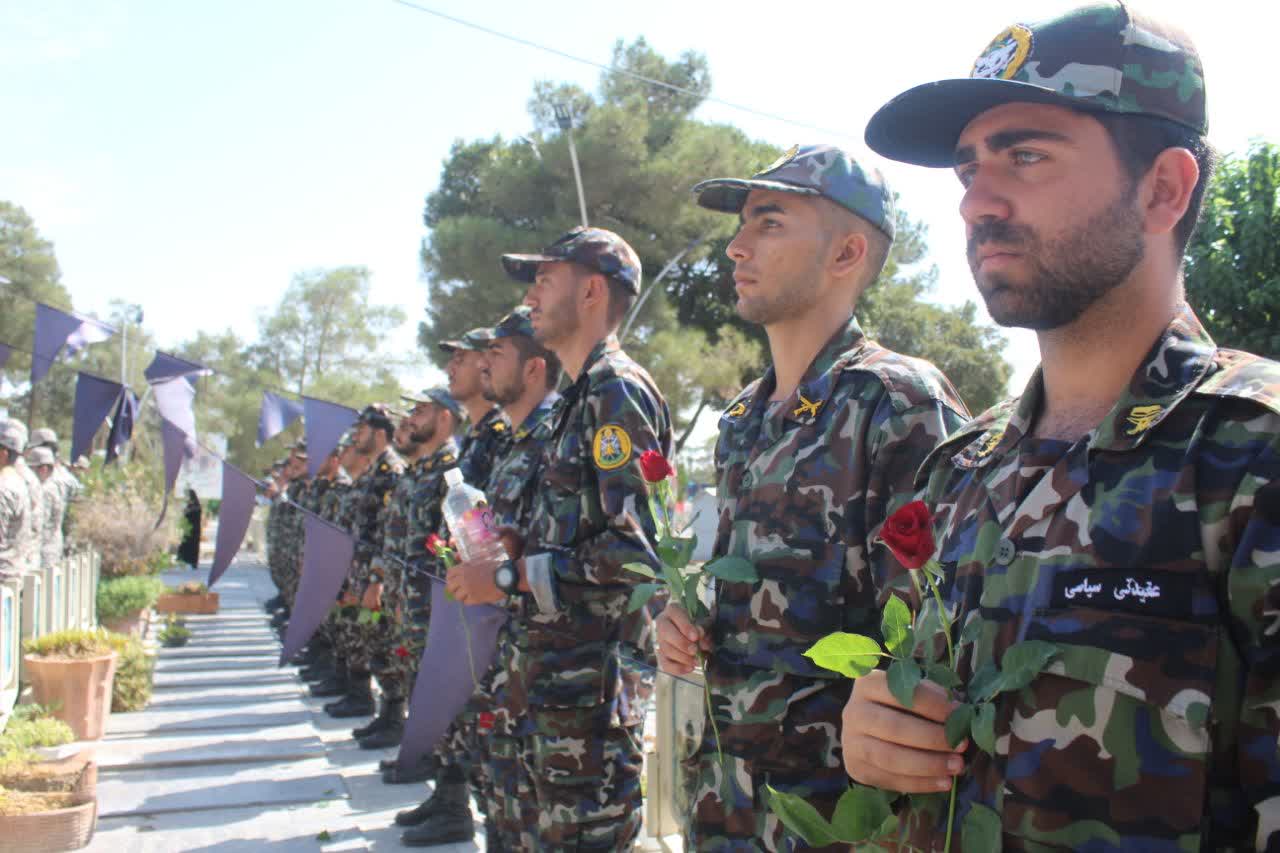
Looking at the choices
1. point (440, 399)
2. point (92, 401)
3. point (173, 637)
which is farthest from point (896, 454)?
point (173, 637)

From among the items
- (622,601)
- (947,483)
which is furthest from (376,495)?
(947,483)

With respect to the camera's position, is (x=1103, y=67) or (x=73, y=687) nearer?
(x=1103, y=67)

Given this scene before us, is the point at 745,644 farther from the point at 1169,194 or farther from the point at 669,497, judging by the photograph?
the point at 1169,194

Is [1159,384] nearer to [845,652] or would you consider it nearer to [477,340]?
[845,652]

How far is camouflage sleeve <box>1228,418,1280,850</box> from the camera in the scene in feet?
3.48

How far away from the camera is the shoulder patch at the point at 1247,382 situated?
45.4 inches

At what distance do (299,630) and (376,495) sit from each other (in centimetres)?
226

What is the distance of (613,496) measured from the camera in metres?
3.51

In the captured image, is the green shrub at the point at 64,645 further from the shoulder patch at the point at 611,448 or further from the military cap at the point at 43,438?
the military cap at the point at 43,438

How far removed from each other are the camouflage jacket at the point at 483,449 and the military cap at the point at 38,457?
28.0 feet

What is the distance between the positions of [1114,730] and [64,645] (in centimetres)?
764

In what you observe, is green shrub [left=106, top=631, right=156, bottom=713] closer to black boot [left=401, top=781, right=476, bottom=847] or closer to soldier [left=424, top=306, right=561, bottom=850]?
black boot [left=401, top=781, right=476, bottom=847]

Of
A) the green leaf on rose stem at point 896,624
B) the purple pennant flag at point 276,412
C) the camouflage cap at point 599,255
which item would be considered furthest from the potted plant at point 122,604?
the green leaf on rose stem at point 896,624

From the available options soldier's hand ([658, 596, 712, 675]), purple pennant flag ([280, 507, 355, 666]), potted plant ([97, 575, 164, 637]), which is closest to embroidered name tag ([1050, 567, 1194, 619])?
soldier's hand ([658, 596, 712, 675])
